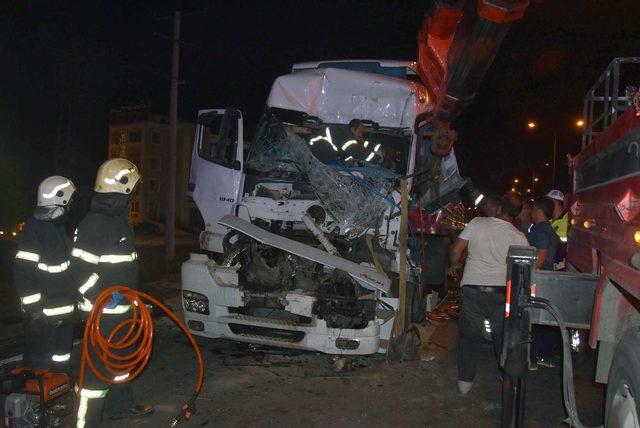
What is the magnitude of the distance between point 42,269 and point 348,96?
388cm

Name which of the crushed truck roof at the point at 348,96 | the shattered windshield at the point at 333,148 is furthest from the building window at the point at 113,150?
the crushed truck roof at the point at 348,96

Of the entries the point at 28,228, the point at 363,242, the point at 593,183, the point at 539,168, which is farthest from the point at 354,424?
the point at 539,168

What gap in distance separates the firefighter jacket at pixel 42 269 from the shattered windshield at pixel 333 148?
2683mm

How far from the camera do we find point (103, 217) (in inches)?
155

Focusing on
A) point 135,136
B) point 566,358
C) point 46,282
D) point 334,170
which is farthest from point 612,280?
point 135,136

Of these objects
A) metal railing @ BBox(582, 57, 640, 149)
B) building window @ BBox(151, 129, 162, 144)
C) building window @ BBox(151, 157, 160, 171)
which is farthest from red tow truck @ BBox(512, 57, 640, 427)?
building window @ BBox(151, 129, 162, 144)

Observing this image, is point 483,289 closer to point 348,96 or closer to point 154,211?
point 348,96

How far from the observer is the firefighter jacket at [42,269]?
13.1 feet

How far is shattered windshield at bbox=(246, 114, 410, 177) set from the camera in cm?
637

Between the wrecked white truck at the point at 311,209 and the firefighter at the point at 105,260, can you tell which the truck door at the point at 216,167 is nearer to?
the wrecked white truck at the point at 311,209

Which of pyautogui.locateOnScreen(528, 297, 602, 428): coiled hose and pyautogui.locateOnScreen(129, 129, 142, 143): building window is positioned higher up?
pyautogui.locateOnScreen(129, 129, 142, 143): building window

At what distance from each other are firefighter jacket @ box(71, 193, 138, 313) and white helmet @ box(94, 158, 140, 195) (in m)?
0.08

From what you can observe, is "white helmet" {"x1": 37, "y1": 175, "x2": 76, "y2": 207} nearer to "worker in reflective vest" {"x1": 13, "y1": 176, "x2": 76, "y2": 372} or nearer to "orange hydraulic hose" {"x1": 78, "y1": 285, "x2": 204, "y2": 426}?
"worker in reflective vest" {"x1": 13, "y1": 176, "x2": 76, "y2": 372}

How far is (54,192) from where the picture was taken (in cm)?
420
